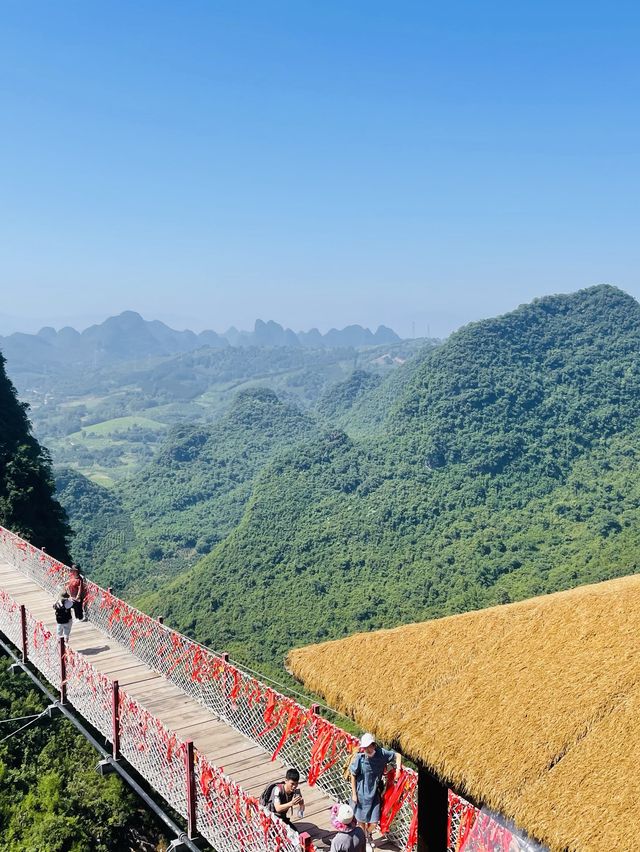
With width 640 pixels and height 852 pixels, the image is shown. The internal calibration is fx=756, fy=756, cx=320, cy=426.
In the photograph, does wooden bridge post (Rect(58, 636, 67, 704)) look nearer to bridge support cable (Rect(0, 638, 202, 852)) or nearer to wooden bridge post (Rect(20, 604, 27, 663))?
bridge support cable (Rect(0, 638, 202, 852))

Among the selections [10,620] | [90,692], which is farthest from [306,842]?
[10,620]

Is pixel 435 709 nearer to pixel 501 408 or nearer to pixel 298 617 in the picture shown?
Answer: pixel 298 617

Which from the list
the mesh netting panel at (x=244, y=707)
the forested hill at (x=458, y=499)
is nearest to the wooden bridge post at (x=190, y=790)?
the mesh netting panel at (x=244, y=707)

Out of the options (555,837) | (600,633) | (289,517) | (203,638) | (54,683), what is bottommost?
(203,638)

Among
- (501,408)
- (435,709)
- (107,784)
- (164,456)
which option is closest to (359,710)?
(435,709)

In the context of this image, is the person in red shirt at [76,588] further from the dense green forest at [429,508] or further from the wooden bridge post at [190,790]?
the dense green forest at [429,508]

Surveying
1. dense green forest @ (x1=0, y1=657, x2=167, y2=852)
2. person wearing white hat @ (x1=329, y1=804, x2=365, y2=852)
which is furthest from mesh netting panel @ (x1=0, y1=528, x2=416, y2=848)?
dense green forest @ (x1=0, y1=657, x2=167, y2=852)

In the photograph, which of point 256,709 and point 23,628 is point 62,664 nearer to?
point 23,628
